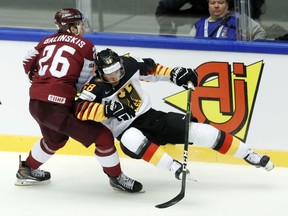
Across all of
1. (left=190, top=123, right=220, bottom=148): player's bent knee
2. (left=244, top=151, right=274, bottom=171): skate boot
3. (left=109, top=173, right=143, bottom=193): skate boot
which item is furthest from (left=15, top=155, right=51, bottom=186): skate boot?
(left=244, top=151, right=274, bottom=171): skate boot

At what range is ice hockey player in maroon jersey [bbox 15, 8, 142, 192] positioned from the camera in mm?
3447

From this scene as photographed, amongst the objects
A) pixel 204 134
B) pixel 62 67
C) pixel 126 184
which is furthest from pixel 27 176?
pixel 204 134

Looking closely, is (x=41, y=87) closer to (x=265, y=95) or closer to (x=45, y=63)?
(x=45, y=63)

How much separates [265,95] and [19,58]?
1.46 metres

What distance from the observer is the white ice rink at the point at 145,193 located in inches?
133

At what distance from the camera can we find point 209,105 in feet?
13.2

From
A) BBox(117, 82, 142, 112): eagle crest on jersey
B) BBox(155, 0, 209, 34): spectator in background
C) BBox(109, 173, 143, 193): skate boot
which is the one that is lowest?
BBox(109, 173, 143, 193): skate boot

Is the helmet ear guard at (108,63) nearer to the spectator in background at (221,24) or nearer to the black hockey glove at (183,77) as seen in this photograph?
the black hockey glove at (183,77)

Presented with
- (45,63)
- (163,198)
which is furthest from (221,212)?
(45,63)

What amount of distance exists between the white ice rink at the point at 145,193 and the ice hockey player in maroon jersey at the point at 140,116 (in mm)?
199

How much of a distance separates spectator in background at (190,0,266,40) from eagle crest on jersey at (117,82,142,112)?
0.72 meters

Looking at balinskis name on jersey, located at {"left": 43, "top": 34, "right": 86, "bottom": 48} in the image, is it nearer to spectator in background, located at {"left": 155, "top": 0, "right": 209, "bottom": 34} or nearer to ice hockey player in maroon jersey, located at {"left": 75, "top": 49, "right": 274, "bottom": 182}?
ice hockey player in maroon jersey, located at {"left": 75, "top": 49, "right": 274, "bottom": 182}

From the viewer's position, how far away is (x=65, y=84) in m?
3.46

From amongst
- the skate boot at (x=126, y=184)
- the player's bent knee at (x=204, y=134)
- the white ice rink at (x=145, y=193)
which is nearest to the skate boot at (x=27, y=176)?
the white ice rink at (x=145, y=193)
